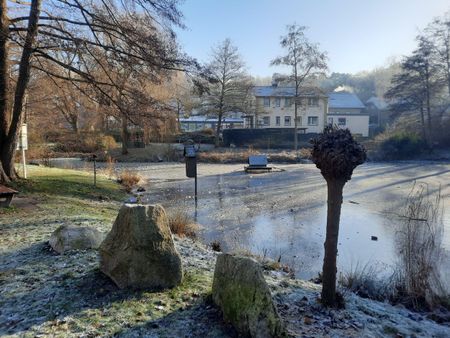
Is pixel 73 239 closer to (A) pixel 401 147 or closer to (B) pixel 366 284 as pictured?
(B) pixel 366 284

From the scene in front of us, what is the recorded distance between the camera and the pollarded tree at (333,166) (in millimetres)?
3588

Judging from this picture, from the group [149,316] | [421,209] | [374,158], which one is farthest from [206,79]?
[374,158]

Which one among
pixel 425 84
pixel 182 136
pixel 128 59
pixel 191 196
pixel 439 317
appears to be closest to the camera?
pixel 439 317

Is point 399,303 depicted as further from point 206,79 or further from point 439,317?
point 206,79

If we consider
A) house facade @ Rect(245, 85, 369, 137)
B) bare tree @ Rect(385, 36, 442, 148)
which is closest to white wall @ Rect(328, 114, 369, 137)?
house facade @ Rect(245, 85, 369, 137)

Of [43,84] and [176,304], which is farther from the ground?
[43,84]

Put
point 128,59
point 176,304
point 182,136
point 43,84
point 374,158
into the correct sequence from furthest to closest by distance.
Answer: point 182,136
point 374,158
point 43,84
point 128,59
point 176,304

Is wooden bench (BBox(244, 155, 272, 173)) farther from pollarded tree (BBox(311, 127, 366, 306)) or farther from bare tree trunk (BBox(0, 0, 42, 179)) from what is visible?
pollarded tree (BBox(311, 127, 366, 306))

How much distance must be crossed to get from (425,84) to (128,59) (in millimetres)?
35761

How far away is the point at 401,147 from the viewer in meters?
36.2

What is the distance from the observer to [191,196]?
14.7 meters

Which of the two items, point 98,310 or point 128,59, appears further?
point 128,59

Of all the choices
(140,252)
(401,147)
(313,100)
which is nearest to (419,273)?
(140,252)

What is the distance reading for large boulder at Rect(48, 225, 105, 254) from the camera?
491 centimetres
